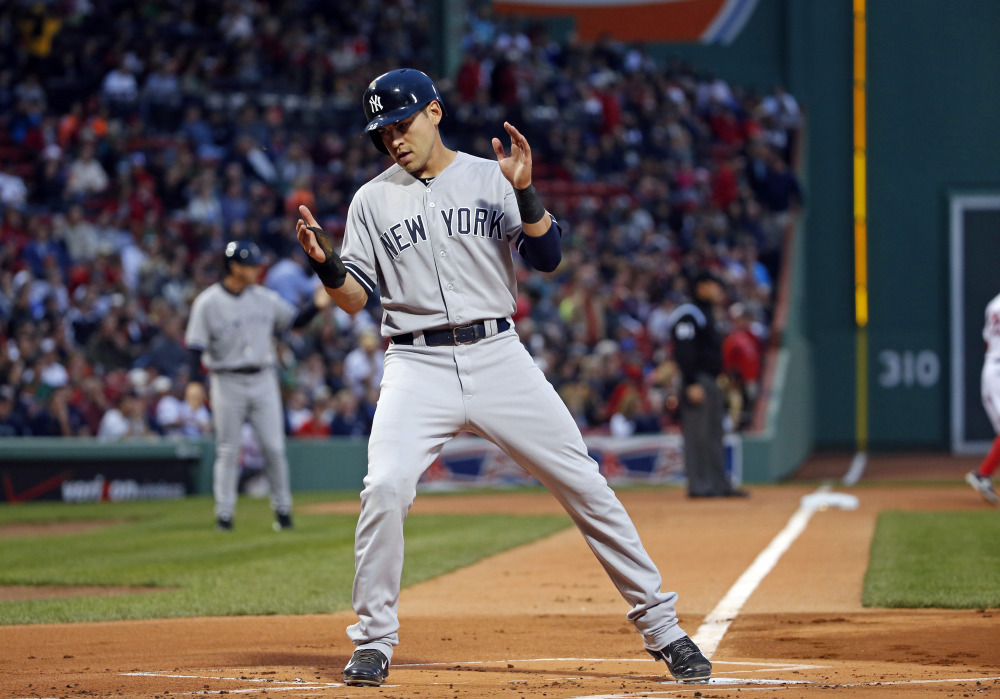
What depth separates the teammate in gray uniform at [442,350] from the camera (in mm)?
4695

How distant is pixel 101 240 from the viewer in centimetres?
1911

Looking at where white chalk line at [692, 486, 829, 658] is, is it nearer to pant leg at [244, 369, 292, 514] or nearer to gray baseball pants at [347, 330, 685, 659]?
gray baseball pants at [347, 330, 685, 659]

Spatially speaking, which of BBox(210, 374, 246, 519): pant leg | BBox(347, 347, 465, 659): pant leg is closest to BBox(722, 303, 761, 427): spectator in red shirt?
BBox(210, 374, 246, 519): pant leg

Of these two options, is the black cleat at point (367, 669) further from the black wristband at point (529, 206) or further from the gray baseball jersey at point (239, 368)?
the gray baseball jersey at point (239, 368)

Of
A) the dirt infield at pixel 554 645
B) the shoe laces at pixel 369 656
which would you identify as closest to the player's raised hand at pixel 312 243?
the shoe laces at pixel 369 656

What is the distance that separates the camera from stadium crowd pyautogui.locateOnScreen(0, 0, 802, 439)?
17.3 m

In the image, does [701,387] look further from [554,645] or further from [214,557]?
[554,645]

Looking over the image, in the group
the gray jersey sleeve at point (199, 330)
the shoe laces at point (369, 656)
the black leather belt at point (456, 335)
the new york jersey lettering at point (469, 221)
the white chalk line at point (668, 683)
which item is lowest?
the white chalk line at point (668, 683)

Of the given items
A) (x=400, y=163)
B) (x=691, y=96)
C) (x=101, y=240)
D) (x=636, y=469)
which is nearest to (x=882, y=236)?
(x=691, y=96)

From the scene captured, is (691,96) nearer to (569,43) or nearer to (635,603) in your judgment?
(569,43)

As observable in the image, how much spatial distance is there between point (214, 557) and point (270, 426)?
1834mm

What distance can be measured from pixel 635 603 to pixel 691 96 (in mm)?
20942

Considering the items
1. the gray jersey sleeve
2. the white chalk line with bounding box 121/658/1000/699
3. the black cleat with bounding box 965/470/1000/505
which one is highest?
the gray jersey sleeve

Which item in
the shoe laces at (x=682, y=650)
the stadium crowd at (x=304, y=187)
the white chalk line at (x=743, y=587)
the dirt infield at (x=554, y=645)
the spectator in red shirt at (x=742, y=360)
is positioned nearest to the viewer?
the dirt infield at (x=554, y=645)
